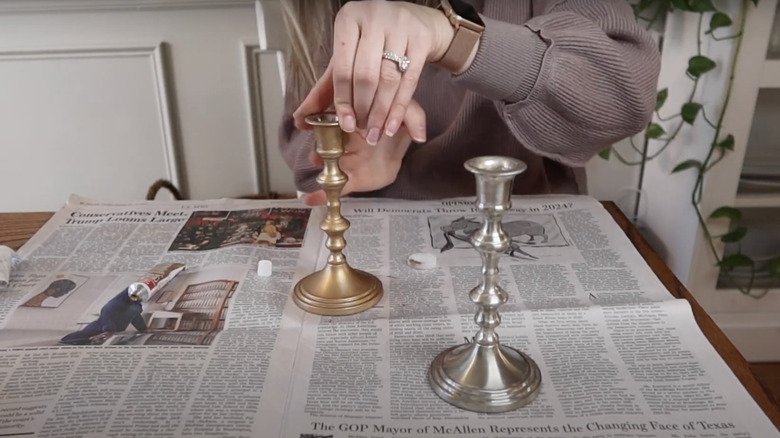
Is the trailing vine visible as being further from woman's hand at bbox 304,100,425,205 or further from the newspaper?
woman's hand at bbox 304,100,425,205

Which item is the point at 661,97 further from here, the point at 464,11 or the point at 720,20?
the point at 464,11

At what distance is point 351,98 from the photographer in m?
0.56

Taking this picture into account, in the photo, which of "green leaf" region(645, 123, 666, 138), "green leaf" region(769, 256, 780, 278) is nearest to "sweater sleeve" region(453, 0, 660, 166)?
"green leaf" region(645, 123, 666, 138)

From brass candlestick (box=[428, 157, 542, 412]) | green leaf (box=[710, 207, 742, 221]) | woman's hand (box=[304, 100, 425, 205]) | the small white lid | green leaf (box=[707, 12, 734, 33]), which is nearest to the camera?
brass candlestick (box=[428, 157, 542, 412])

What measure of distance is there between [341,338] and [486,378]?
14 cm

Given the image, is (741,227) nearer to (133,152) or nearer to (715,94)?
(715,94)

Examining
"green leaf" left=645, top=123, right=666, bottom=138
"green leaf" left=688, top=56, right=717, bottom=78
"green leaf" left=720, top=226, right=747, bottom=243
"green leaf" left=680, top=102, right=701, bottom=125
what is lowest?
"green leaf" left=720, top=226, right=747, bottom=243

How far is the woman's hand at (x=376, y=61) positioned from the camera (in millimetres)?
539

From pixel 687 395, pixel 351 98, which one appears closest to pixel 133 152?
pixel 351 98

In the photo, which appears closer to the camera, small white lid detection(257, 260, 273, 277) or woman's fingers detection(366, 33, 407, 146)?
woman's fingers detection(366, 33, 407, 146)

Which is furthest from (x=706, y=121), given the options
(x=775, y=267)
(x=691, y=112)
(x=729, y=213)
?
(x=775, y=267)

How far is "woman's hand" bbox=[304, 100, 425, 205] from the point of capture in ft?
2.55

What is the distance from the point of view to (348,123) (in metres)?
0.55

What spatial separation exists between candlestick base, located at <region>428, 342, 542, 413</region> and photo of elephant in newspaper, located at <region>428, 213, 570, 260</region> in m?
0.23
